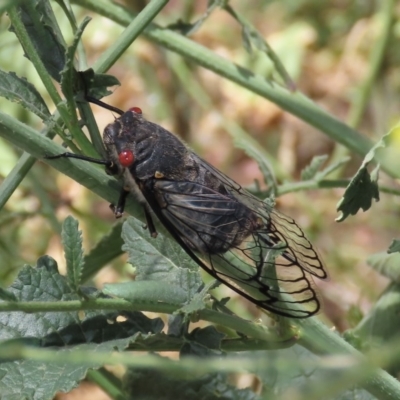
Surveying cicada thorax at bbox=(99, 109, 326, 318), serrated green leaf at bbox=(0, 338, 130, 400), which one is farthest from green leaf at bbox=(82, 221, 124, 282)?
serrated green leaf at bbox=(0, 338, 130, 400)

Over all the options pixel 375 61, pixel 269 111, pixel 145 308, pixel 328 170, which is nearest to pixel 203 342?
pixel 145 308

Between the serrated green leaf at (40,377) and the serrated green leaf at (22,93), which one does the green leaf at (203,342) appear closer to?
the serrated green leaf at (40,377)

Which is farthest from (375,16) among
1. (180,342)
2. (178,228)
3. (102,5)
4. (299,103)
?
(180,342)

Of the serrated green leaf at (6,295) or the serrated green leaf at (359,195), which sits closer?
the serrated green leaf at (6,295)

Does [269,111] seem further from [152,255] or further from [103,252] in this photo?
[152,255]

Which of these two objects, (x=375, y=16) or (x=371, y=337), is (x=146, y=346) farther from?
(x=375, y=16)

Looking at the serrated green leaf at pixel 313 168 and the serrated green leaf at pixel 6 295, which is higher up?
the serrated green leaf at pixel 313 168

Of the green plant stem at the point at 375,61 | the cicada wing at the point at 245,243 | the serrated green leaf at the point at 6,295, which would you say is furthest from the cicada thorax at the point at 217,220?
the green plant stem at the point at 375,61
